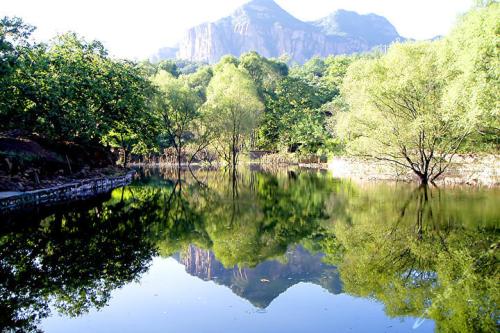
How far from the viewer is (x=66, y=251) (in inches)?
464

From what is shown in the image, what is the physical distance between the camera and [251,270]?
1104cm

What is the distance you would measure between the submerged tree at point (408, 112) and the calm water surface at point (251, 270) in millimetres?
11352

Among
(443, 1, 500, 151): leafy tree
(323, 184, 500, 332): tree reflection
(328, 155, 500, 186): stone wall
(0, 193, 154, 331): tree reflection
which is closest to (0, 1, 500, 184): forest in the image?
(443, 1, 500, 151): leafy tree

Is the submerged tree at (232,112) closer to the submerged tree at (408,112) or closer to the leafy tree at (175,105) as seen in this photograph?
the leafy tree at (175,105)

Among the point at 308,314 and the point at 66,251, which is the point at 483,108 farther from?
the point at 66,251

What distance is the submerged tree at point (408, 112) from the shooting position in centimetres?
2931

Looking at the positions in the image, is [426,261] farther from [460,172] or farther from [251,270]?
[460,172]

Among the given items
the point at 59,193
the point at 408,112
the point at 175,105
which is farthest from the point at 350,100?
the point at 59,193

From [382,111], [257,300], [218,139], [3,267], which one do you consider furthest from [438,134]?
[218,139]

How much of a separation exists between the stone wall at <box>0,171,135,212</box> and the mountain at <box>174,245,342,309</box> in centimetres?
949

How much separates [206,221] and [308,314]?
9.59 meters

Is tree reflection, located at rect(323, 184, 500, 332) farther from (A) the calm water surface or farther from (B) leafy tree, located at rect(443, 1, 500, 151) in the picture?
(B) leafy tree, located at rect(443, 1, 500, 151)

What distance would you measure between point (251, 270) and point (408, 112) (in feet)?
79.3

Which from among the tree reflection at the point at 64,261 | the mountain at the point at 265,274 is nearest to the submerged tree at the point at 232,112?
the tree reflection at the point at 64,261
